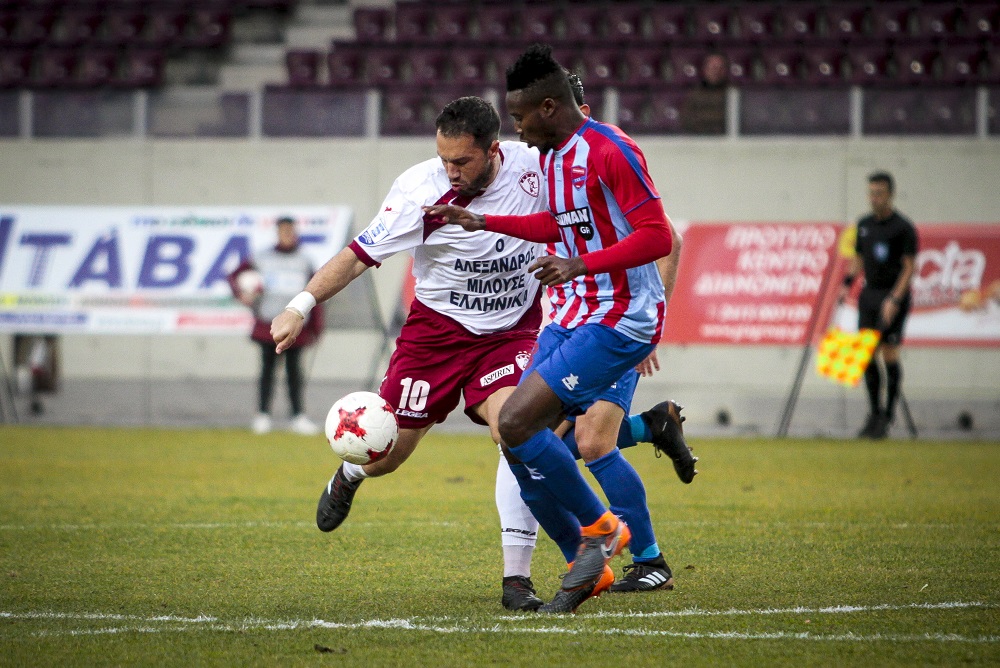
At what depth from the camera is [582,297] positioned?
5090 millimetres

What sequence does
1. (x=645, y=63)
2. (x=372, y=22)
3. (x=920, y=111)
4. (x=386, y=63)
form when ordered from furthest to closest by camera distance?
(x=372, y=22) → (x=386, y=63) → (x=645, y=63) → (x=920, y=111)

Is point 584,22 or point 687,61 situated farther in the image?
point 584,22

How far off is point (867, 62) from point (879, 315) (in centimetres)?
477

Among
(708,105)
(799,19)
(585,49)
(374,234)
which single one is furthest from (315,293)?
(799,19)

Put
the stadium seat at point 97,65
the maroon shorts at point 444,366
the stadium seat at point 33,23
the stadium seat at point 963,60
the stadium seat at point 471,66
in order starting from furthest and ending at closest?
1. the stadium seat at point 33,23
2. the stadium seat at point 97,65
3. the stadium seat at point 471,66
4. the stadium seat at point 963,60
5. the maroon shorts at point 444,366

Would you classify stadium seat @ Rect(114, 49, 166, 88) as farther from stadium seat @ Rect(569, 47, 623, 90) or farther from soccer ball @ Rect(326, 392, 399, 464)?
soccer ball @ Rect(326, 392, 399, 464)

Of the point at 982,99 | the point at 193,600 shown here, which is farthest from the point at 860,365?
the point at 193,600

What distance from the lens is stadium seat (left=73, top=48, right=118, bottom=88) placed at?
18000 millimetres

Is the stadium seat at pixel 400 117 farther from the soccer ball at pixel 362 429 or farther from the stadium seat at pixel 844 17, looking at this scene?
the soccer ball at pixel 362 429

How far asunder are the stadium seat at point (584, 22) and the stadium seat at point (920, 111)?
4023 millimetres

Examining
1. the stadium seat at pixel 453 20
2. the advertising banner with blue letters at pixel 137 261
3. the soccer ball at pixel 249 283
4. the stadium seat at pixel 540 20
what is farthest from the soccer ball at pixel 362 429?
the stadium seat at pixel 453 20

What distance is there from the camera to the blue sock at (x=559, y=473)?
192 inches

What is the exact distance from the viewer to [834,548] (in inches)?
253

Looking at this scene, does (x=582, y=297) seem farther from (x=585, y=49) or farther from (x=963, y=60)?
(x=963, y=60)
